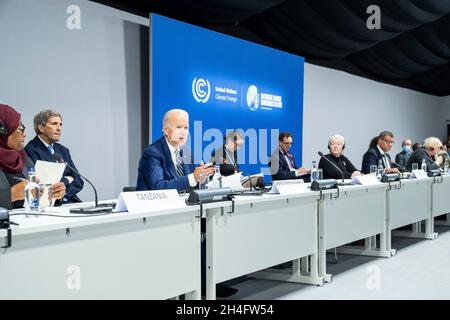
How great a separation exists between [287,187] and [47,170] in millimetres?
1579

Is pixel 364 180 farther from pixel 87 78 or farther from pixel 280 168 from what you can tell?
pixel 87 78

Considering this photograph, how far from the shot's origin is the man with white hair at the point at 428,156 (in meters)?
5.91

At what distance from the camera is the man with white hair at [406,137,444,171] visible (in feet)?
19.4

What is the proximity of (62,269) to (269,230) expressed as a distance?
1475mm

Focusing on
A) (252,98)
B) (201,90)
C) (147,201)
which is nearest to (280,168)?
(201,90)

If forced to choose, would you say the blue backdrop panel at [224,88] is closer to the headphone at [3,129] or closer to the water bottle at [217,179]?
the water bottle at [217,179]

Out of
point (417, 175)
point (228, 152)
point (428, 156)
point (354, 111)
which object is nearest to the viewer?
point (228, 152)

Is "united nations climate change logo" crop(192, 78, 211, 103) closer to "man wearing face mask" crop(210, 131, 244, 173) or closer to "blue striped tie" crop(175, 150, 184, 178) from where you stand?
"man wearing face mask" crop(210, 131, 244, 173)

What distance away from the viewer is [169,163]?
9.75 ft

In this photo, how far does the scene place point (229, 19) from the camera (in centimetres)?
541

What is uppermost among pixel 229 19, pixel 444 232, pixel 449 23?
pixel 449 23
